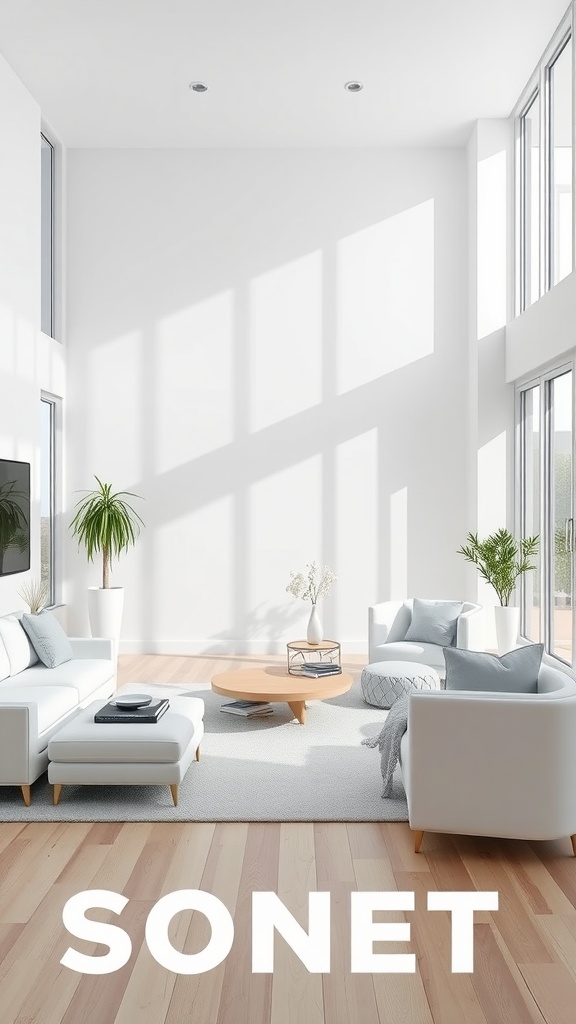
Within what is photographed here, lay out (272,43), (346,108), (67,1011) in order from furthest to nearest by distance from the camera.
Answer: (346,108)
(272,43)
(67,1011)

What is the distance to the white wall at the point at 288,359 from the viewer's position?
833 centimetres

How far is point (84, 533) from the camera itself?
315 inches

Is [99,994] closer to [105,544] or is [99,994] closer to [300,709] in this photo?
[300,709]

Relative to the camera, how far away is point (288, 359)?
835 centimetres

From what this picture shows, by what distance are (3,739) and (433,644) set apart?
358cm

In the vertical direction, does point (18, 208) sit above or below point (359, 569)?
above

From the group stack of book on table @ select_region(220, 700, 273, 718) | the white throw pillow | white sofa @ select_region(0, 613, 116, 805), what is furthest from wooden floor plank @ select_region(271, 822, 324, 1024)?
the white throw pillow

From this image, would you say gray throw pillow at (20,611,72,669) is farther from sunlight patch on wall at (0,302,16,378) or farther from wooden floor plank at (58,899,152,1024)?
wooden floor plank at (58,899,152,1024)

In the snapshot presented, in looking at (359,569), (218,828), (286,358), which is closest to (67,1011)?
(218,828)

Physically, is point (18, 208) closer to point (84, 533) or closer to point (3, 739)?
point (84, 533)

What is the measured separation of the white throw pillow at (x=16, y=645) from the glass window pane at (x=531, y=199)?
4939 mm

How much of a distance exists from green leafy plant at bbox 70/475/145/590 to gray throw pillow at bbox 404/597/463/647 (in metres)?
2.81

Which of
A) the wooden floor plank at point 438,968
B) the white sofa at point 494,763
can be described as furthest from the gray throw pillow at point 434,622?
the wooden floor plank at point 438,968

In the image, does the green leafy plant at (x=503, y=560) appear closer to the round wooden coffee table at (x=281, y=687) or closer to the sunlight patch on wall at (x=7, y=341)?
the round wooden coffee table at (x=281, y=687)
